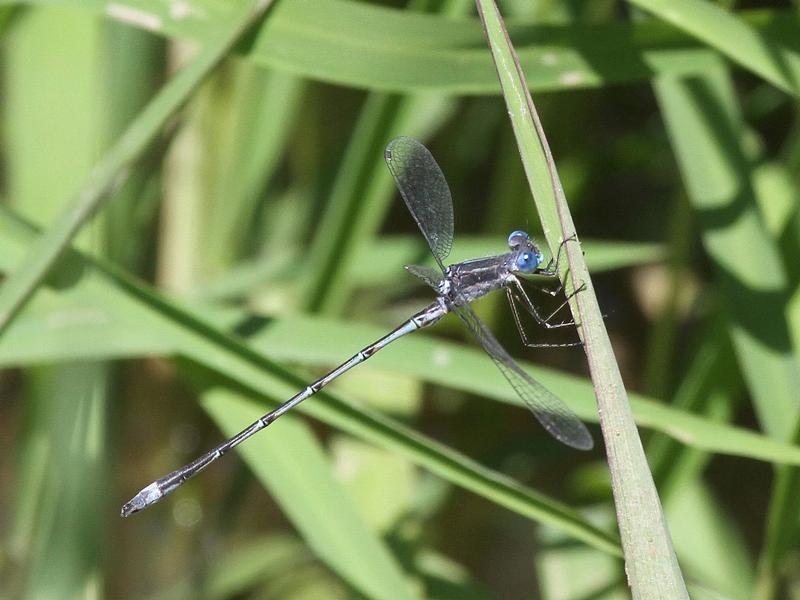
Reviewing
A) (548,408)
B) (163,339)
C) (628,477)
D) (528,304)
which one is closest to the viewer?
(628,477)

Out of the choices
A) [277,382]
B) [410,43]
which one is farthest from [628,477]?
[410,43]

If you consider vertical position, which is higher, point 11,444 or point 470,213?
point 470,213

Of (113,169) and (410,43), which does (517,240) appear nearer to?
(410,43)

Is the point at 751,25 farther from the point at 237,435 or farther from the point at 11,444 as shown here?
the point at 11,444

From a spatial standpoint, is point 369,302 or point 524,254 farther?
point 369,302

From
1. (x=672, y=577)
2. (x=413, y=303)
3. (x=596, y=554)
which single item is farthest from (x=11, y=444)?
(x=672, y=577)

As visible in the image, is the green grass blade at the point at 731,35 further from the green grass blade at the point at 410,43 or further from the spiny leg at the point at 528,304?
the spiny leg at the point at 528,304

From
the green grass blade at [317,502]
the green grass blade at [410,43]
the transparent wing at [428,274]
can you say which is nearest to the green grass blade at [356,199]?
the transparent wing at [428,274]
